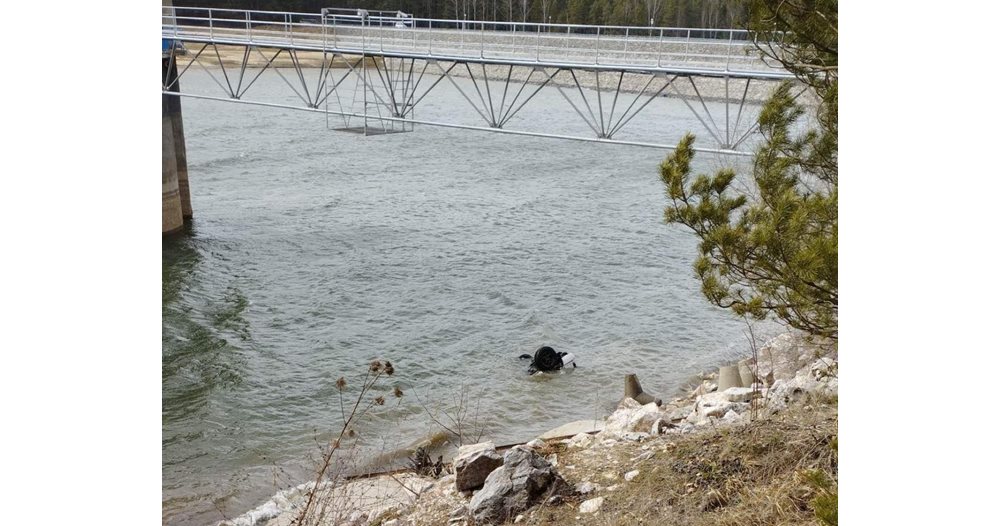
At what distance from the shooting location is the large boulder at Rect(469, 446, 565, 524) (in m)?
5.41

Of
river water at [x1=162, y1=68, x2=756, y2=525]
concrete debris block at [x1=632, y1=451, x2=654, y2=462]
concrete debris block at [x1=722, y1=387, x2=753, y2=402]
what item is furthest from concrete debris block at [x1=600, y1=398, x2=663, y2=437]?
Result: river water at [x1=162, y1=68, x2=756, y2=525]

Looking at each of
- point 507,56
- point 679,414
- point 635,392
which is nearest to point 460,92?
point 507,56

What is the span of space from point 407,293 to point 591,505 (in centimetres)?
1179

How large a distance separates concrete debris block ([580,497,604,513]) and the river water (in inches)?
164

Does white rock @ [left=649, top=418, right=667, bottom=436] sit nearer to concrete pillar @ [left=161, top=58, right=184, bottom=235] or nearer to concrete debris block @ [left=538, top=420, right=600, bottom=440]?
concrete debris block @ [left=538, top=420, right=600, bottom=440]

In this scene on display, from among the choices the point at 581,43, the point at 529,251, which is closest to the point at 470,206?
the point at 529,251

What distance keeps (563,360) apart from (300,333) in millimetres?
4522

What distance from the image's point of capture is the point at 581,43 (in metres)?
16.4

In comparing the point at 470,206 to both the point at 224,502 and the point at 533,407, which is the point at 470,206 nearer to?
the point at 533,407

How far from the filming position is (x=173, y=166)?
22859 mm

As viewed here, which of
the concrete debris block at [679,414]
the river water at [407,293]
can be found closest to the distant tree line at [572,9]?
the river water at [407,293]

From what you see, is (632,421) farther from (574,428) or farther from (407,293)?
(407,293)

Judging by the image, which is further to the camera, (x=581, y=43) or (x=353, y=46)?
(x=353, y=46)

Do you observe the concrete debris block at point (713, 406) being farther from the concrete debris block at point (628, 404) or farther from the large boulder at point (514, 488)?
the large boulder at point (514, 488)
